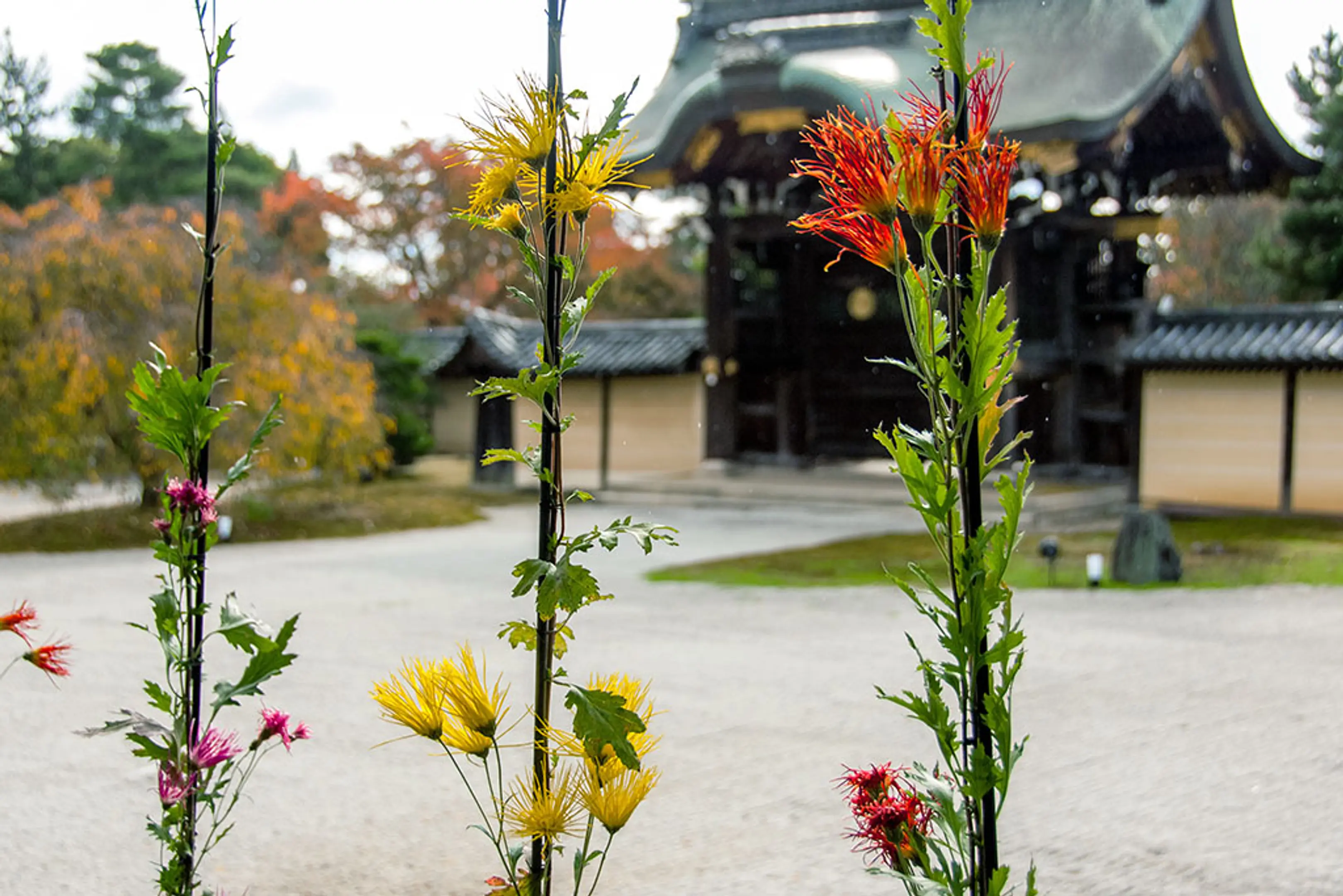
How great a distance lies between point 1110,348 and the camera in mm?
15055

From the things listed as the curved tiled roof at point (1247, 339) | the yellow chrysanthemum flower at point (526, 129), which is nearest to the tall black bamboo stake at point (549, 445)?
the yellow chrysanthemum flower at point (526, 129)

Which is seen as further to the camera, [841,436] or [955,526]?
[841,436]

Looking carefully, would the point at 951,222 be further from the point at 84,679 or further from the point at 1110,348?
the point at 1110,348

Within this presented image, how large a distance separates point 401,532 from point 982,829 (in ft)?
36.5

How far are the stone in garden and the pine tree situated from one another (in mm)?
7974

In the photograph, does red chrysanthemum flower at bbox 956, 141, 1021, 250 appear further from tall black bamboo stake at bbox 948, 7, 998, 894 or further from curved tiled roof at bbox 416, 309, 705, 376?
curved tiled roof at bbox 416, 309, 705, 376

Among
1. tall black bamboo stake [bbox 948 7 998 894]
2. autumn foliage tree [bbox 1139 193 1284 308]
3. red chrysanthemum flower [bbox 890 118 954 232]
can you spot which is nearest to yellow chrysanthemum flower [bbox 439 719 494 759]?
tall black bamboo stake [bbox 948 7 998 894]

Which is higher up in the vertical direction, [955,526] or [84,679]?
[955,526]

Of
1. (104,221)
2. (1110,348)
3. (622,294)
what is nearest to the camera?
(104,221)

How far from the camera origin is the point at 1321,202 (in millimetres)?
14984

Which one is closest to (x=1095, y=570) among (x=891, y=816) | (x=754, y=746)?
(x=754, y=746)

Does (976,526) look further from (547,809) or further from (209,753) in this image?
(209,753)

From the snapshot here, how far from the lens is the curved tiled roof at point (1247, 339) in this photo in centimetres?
1215

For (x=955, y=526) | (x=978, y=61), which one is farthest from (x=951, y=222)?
(x=955, y=526)
